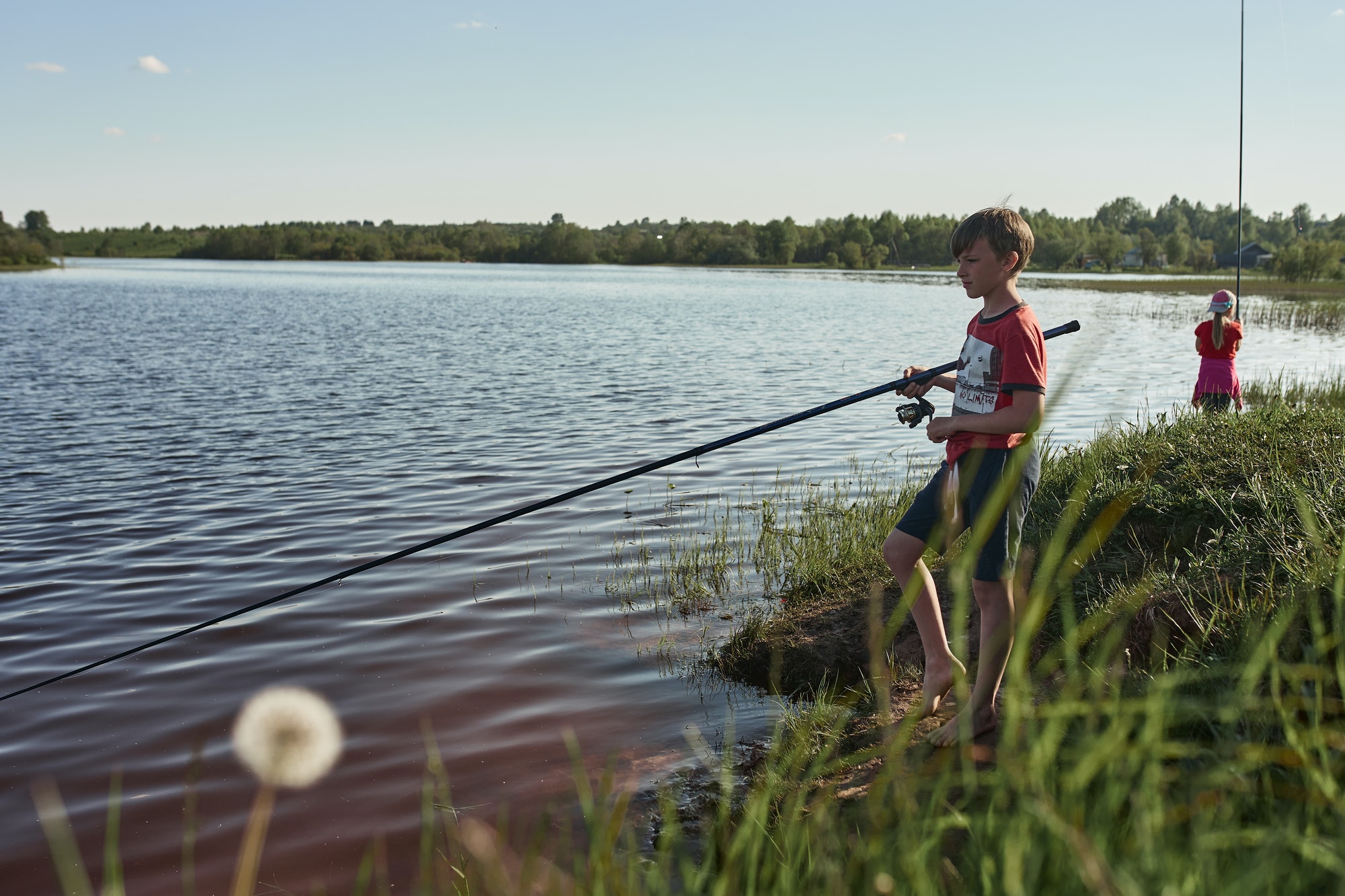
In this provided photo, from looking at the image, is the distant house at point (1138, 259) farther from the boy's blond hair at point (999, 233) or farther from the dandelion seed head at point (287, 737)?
the dandelion seed head at point (287, 737)

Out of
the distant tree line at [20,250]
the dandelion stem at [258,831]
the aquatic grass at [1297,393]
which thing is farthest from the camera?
the distant tree line at [20,250]

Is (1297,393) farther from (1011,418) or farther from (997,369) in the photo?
(1011,418)

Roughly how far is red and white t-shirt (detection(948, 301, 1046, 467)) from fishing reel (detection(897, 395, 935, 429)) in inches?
10.5

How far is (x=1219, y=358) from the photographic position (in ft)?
29.0

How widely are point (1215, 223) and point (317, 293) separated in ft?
638

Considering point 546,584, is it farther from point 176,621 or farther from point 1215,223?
point 1215,223

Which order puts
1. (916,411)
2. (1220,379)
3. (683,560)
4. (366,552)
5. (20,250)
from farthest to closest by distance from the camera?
(20,250) < (1220,379) < (366,552) < (683,560) < (916,411)

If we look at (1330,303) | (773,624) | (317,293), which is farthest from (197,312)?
(1330,303)

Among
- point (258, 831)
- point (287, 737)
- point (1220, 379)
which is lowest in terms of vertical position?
point (287, 737)

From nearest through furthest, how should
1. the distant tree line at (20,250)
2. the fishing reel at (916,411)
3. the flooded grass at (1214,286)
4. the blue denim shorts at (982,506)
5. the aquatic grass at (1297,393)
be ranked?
the blue denim shorts at (982,506) < the fishing reel at (916,411) < the aquatic grass at (1297,393) < the flooded grass at (1214,286) < the distant tree line at (20,250)

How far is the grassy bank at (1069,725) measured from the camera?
1.86 meters

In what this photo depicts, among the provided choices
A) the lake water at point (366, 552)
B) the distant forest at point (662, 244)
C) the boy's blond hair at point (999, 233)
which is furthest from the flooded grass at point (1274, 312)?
the distant forest at point (662, 244)

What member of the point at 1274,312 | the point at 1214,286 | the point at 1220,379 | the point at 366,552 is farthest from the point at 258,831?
the point at 1214,286

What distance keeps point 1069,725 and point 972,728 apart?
0.51 m
